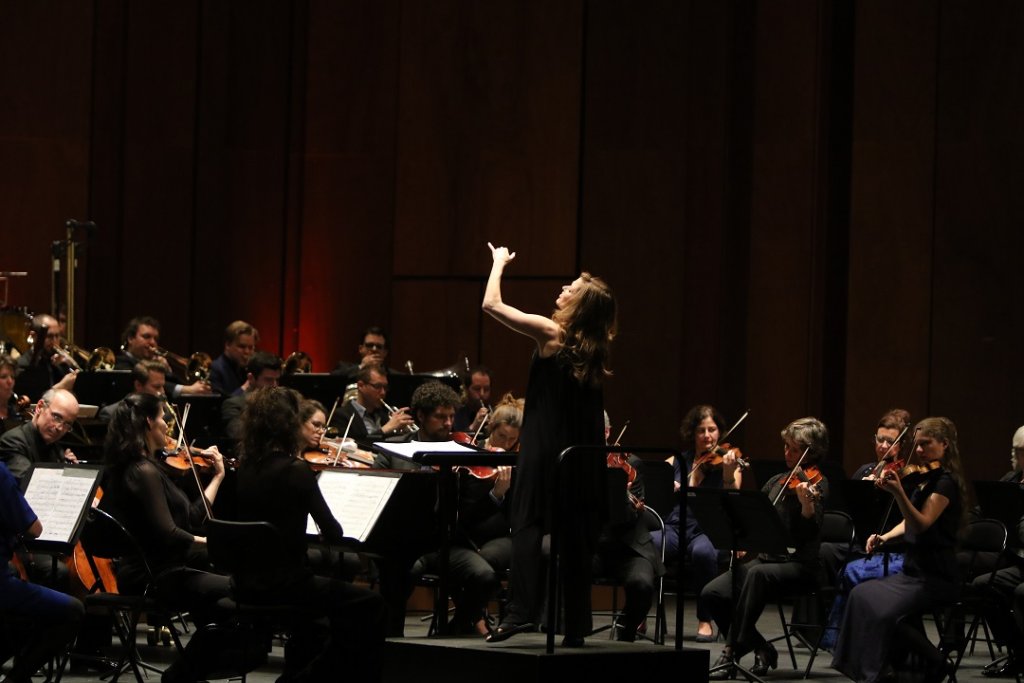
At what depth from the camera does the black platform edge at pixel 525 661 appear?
4703 mm

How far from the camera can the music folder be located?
568 cm

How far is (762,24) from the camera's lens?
10.3 metres

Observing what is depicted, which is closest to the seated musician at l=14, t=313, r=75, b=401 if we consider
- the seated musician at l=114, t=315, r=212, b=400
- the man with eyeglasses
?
the seated musician at l=114, t=315, r=212, b=400

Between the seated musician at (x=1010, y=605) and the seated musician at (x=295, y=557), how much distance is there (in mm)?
3016

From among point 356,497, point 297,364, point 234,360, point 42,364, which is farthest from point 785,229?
point 356,497

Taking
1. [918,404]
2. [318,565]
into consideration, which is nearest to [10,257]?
[318,565]

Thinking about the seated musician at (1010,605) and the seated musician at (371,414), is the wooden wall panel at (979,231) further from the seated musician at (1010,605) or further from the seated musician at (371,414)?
the seated musician at (371,414)

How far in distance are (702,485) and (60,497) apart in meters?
3.24

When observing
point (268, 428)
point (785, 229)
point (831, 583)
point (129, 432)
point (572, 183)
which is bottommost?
point (831, 583)

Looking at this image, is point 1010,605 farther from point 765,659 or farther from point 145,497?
point 145,497

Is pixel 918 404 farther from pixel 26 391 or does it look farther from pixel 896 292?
pixel 26 391

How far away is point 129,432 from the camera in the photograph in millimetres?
5922

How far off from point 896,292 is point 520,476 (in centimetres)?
562

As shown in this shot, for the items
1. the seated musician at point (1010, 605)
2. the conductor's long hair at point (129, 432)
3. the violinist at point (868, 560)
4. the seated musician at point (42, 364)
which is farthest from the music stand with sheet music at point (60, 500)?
the seated musician at point (1010, 605)
